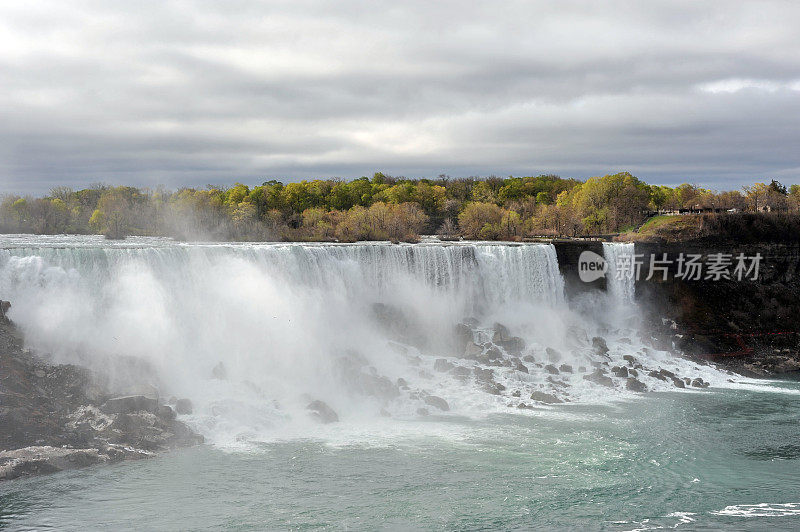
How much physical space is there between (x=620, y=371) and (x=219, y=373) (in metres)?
17.0

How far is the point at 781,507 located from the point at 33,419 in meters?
19.4

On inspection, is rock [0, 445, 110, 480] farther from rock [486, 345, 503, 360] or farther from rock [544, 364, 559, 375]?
rock [544, 364, 559, 375]

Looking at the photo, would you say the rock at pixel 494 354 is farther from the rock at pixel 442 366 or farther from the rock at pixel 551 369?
the rock at pixel 442 366

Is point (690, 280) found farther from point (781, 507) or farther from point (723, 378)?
point (781, 507)

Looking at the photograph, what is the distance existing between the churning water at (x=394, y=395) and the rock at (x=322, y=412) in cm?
42

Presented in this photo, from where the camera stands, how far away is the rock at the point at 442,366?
1121 inches

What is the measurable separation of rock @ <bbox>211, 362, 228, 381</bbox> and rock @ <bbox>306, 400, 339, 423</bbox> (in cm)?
350

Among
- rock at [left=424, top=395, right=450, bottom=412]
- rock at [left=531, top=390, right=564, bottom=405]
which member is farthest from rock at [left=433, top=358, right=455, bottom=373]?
rock at [left=531, top=390, right=564, bottom=405]

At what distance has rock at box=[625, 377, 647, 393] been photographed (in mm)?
28406

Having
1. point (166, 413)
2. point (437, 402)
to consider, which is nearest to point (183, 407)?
point (166, 413)

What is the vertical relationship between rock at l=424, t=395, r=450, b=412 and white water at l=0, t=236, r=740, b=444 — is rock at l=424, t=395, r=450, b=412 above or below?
below

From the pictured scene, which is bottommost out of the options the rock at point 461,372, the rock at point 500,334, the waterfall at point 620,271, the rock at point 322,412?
the rock at point 322,412

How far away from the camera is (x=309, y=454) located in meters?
19.0

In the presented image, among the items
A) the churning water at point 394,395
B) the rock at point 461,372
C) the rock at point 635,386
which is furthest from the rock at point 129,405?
the rock at point 635,386
